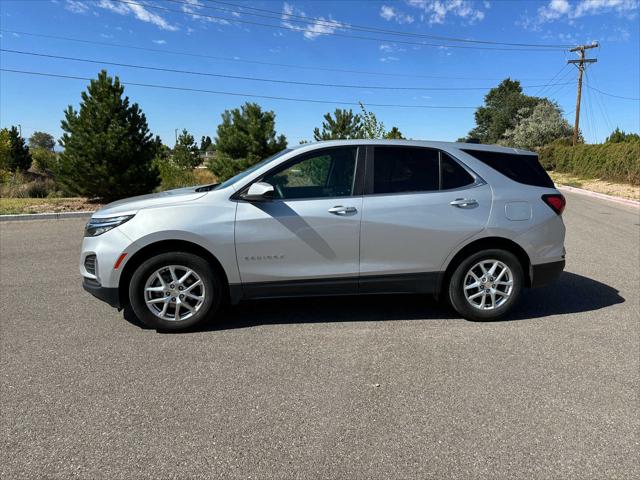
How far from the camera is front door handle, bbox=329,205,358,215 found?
12.8 feet

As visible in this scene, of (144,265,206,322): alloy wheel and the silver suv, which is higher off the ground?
the silver suv

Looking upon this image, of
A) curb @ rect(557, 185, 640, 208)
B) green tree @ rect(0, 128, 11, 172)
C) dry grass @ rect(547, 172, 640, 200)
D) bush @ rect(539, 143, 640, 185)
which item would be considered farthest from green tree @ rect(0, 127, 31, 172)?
bush @ rect(539, 143, 640, 185)

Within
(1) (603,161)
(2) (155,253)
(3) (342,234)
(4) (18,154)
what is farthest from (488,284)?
(4) (18,154)

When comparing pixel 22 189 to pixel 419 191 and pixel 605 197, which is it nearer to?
pixel 419 191

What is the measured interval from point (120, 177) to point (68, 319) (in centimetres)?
1037

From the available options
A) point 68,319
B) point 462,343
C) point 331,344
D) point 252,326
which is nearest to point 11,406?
point 68,319

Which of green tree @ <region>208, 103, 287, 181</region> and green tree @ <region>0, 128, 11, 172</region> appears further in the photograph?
green tree @ <region>208, 103, 287, 181</region>

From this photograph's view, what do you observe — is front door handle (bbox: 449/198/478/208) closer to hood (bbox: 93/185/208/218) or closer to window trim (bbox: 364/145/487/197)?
window trim (bbox: 364/145/487/197)

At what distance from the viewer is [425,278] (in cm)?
414

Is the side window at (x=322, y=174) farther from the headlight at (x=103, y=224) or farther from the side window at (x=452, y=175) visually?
the headlight at (x=103, y=224)

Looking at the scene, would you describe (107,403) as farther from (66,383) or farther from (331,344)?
(331,344)

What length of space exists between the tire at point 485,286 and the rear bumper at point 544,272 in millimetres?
146

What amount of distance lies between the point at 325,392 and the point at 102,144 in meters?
12.7

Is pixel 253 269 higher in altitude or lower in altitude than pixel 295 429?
higher
